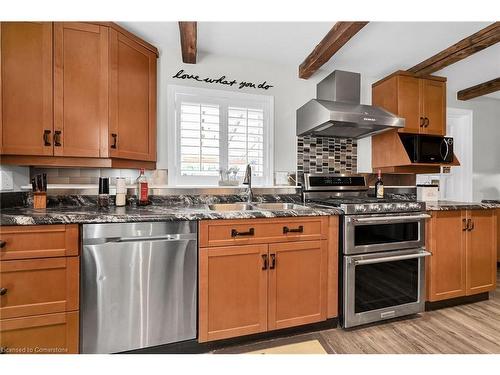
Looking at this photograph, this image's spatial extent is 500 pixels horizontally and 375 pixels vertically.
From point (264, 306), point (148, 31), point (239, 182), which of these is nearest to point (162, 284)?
point (264, 306)

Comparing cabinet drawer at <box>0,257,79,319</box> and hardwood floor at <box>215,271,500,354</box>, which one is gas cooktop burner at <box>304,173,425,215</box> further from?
cabinet drawer at <box>0,257,79,319</box>

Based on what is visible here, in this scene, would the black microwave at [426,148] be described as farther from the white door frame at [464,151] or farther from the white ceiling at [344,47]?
the white door frame at [464,151]

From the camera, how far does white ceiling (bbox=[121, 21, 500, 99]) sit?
1.94 meters

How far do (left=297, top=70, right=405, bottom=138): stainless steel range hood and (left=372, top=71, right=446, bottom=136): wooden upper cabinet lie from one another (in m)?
0.40

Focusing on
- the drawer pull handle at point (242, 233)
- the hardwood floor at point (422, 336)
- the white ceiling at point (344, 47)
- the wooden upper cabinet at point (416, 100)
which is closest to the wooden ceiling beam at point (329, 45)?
the white ceiling at point (344, 47)

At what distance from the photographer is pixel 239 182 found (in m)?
2.39

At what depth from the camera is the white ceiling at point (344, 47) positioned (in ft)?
6.37

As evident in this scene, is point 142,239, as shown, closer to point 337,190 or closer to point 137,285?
point 137,285

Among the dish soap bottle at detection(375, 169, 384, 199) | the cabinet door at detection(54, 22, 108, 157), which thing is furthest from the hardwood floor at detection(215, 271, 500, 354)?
the cabinet door at detection(54, 22, 108, 157)

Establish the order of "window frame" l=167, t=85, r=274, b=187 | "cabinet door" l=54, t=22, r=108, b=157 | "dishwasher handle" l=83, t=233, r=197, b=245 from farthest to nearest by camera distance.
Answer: "window frame" l=167, t=85, r=274, b=187 < "cabinet door" l=54, t=22, r=108, b=157 < "dishwasher handle" l=83, t=233, r=197, b=245

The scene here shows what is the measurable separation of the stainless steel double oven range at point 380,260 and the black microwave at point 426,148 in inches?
30.2

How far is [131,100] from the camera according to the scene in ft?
6.32

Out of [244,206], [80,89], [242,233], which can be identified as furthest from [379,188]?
[80,89]

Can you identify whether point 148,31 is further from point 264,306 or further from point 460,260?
point 460,260
